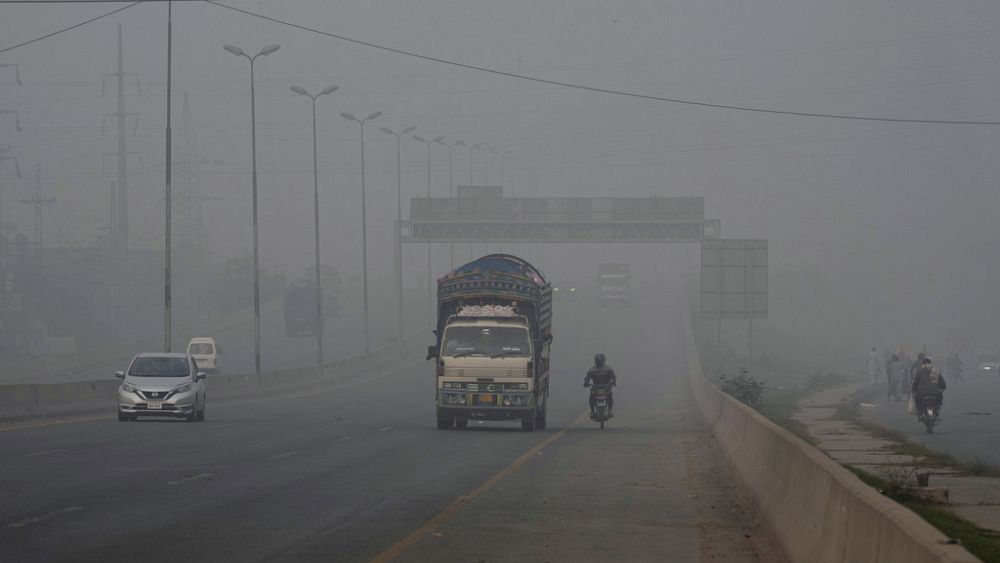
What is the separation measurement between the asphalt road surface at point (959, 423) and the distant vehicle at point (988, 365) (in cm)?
3396

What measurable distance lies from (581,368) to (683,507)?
62.3m

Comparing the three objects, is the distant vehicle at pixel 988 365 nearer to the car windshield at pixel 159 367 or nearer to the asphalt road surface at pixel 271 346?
the asphalt road surface at pixel 271 346

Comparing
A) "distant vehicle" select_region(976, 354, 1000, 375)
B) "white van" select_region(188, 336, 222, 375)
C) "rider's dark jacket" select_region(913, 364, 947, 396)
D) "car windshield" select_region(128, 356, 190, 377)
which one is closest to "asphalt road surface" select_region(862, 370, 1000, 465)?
"rider's dark jacket" select_region(913, 364, 947, 396)

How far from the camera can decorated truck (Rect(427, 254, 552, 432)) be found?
99.8 feet

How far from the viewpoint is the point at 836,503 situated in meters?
9.47

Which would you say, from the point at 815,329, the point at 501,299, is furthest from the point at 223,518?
the point at 815,329

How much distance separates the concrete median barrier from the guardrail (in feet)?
65.9

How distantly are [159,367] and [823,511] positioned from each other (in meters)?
25.2

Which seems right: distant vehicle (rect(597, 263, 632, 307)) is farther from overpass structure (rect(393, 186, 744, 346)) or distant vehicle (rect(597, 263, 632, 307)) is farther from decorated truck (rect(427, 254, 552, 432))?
decorated truck (rect(427, 254, 552, 432))

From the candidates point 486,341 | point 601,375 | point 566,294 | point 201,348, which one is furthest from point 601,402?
point 566,294

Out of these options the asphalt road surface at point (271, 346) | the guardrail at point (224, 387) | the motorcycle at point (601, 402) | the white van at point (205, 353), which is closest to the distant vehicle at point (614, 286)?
the asphalt road surface at point (271, 346)

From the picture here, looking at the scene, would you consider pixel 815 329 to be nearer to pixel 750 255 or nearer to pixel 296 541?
pixel 750 255

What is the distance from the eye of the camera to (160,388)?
3228cm

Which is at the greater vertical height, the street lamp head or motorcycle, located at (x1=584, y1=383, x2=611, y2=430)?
the street lamp head
